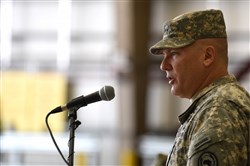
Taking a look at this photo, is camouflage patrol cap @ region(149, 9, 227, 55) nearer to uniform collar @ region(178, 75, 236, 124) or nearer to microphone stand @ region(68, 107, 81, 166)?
uniform collar @ region(178, 75, 236, 124)

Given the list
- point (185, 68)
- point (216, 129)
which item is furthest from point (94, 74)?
point (216, 129)

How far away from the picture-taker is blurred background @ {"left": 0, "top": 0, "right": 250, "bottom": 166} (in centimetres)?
552

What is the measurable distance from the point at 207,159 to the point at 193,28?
37 cm

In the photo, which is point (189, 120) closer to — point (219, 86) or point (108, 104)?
point (219, 86)

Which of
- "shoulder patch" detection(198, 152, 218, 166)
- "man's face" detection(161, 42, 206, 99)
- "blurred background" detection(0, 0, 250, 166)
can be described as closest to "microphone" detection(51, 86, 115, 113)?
"man's face" detection(161, 42, 206, 99)

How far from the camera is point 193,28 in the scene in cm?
149

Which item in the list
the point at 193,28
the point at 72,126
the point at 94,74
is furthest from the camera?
the point at 94,74

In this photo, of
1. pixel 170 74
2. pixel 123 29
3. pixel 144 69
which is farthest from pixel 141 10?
pixel 170 74

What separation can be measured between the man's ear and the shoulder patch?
283 mm

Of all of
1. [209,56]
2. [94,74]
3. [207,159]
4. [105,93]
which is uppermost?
[209,56]

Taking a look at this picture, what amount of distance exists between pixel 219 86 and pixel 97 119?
18.5ft

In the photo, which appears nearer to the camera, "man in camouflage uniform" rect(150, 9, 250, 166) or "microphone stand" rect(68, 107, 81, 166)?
"man in camouflage uniform" rect(150, 9, 250, 166)

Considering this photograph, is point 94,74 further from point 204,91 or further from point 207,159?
point 207,159

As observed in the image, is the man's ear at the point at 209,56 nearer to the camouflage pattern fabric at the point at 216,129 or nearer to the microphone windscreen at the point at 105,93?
the camouflage pattern fabric at the point at 216,129
